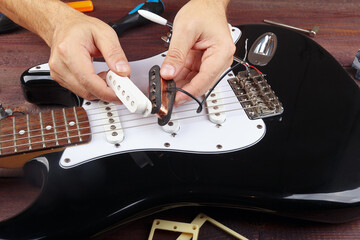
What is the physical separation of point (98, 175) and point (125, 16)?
20.6 inches

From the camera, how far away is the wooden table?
0.64 m

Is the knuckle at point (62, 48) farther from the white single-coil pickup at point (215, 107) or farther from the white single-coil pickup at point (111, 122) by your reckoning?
the white single-coil pickup at point (215, 107)

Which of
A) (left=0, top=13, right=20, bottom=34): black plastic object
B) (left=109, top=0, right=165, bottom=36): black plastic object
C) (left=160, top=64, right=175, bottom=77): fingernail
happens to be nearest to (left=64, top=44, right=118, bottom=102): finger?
(left=160, top=64, right=175, bottom=77): fingernail

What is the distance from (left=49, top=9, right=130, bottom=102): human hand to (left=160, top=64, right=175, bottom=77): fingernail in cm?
6

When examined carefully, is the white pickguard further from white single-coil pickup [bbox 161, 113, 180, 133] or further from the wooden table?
the wooden table

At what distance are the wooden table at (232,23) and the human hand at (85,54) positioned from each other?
197mm

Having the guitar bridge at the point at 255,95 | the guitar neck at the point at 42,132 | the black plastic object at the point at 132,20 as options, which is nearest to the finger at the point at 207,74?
the guitar bridge at the point at 255,95

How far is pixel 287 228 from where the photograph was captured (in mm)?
643

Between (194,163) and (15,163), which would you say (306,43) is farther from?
(15,163)

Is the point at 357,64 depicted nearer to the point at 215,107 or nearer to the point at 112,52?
the point at 215,107

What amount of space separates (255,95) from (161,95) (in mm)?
249

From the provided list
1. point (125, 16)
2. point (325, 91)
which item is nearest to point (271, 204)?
Answer: point (325, 91)

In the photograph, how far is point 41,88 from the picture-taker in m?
0.78

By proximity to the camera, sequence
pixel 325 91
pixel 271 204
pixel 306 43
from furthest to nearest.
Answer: pixel 306 43 < pixel 325 91 < pixel 271 204
